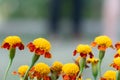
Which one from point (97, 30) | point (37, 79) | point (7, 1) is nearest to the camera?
point (37, 79)

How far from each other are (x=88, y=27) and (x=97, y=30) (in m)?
0.48

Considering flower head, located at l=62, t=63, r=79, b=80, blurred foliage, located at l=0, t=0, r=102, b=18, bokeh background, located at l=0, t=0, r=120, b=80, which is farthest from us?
blurred foliage, located at l=0, t=0, r=102, b=18

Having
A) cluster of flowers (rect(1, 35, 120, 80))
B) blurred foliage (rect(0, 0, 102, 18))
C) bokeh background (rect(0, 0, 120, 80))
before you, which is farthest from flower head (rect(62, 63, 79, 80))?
blurred foliage (rect(0, 0, 102, 18))

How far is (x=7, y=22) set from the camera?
Answer: 444 inches

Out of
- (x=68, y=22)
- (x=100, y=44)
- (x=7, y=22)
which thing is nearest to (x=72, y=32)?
(x=68, y=22)

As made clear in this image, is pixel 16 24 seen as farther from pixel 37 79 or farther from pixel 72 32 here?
pixel 37 79

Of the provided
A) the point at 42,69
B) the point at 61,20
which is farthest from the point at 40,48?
the point at 61,20

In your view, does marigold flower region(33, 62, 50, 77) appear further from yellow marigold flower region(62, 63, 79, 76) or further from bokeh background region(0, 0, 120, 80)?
bokeh background region(0, 0, 120, 80)

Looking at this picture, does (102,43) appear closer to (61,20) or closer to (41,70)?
(41,70)

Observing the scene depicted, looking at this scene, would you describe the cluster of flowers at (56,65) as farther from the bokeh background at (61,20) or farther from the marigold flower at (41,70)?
the bokeh background at (61,20)

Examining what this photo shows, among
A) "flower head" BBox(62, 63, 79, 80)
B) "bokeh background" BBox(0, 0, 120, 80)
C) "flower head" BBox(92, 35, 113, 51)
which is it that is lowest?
"bokeh background" BBox(0, 0, 120, 80)

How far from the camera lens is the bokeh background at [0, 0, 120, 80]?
8980mm

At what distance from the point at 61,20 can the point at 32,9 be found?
1.16 meters

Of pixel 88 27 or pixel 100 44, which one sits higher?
pixel 100 44
